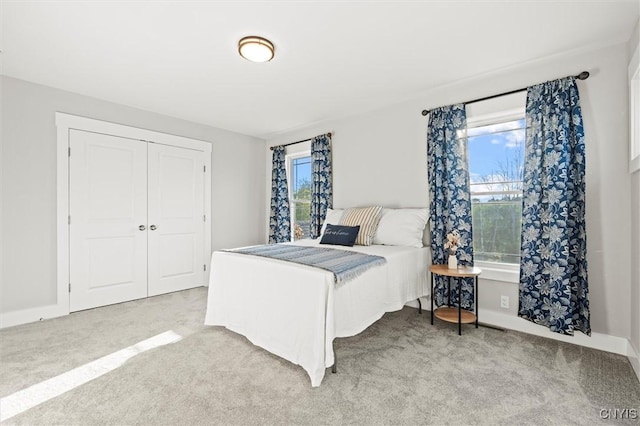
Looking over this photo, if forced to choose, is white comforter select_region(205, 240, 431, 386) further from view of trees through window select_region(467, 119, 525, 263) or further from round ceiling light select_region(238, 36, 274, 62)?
round ceiling light select_region(238, 36, 274, 62)

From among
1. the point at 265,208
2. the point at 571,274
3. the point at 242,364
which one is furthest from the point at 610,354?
the point at 265,208

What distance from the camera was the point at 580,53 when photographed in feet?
8.04

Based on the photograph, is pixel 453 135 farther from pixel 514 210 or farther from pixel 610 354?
pixel 610 354

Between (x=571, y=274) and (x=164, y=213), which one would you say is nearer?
(x=571, y=274)

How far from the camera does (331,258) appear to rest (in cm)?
243

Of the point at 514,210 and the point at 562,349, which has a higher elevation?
the point at 514,210

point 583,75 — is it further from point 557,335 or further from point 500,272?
point 557,335

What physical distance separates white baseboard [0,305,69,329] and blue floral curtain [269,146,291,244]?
9.25ft

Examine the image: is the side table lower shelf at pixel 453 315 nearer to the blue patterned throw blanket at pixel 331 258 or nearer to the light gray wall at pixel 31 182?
the blue patterned throw blanket at pixel 331 258

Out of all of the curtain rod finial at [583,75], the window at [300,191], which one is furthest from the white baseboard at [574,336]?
the window at [300,191]

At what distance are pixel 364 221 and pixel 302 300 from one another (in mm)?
1594

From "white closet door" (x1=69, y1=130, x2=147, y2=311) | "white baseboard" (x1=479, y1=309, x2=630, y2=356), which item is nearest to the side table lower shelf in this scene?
"white baseboard" (x1=479, y1=309, x2=630, y2=356)

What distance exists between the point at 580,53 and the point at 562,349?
2.45 meters

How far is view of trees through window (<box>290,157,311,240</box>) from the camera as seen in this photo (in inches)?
192
